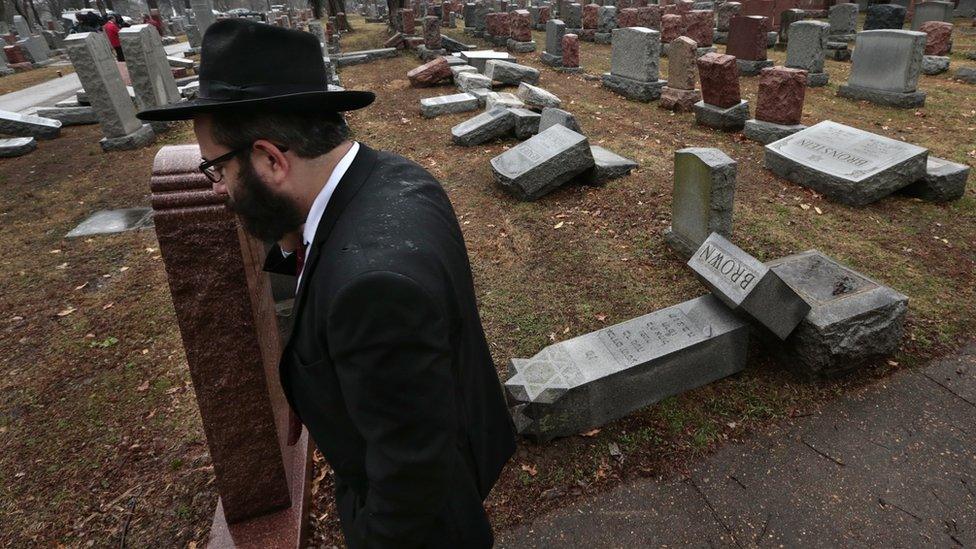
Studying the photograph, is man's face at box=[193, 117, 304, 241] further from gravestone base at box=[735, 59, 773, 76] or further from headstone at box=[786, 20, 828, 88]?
gravestone base at box=[735, 59, 773, 76]

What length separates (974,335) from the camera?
3902 millimetres

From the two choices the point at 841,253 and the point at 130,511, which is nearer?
the point at 130,511

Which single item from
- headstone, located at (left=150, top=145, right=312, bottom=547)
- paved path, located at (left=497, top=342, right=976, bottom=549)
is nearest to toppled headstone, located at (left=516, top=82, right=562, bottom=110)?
paved path, located at (left=497, top=342, right=976, bottom=549)

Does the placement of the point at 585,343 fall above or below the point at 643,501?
above

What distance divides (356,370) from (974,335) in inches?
180

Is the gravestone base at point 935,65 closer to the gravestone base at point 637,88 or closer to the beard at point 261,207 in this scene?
the gravestone base at point 637,88

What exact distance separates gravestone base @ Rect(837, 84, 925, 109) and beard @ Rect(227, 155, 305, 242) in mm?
10367

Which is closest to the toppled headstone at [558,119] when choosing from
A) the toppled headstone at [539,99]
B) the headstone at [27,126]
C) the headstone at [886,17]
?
the toppled headstone at [539,99]

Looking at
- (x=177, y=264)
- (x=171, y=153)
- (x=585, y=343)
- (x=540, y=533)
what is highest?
(x=171, y=153)

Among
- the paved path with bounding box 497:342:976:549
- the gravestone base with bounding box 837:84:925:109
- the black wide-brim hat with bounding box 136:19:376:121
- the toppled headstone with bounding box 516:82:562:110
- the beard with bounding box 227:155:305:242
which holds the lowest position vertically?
the paved path with bounding box 497:342:976:549

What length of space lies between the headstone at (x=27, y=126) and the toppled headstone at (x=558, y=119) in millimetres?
9561

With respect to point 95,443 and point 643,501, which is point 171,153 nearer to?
point 95,443

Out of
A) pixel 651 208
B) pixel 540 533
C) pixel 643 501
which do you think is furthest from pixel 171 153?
Result: pixel 651 208

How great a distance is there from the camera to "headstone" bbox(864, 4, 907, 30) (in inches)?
492
